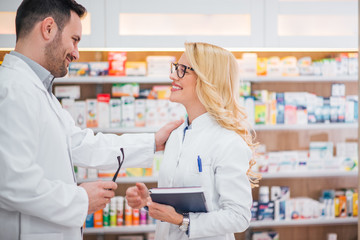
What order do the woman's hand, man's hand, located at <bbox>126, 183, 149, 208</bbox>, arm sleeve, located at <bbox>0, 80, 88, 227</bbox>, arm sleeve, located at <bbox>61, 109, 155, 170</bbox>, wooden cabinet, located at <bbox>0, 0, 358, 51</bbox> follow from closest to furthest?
1. arm sleeve, located at <bbox>0, 80, 88, 227</bbox>
2. the woman's hand
3. man's hand, located at <bbox>126, 183, 149, 208</bbox>
4. arm sleeve, located at <bbox>61, 109, 155, 170</bbox>
5. wooden cabinet, located at <bbox>0, 0, 358, 51</bbox>

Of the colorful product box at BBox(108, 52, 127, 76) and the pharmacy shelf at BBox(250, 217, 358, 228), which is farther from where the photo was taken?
the pharmacy shelf at BBox(250, 217, 358, 228)

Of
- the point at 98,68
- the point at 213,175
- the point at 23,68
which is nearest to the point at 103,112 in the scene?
the point at 98,68

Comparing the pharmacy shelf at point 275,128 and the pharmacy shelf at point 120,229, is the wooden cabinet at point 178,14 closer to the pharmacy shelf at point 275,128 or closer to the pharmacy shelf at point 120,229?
the pharmacy shelf at point 275,128

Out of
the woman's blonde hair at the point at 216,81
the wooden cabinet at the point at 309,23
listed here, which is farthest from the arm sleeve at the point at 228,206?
the wooden cabinet at the point at 309,23

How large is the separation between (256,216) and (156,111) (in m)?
1.62

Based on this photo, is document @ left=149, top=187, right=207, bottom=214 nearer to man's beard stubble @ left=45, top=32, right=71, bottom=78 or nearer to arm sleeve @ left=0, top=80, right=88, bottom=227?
arm sleeve @ left=0, top=80, right=88, bottom=227

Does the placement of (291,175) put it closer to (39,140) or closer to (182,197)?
(182,197)

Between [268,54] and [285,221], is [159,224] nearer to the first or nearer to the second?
[285,221]

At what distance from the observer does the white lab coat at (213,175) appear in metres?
1.89

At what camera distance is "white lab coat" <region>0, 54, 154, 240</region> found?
1613 millimetres

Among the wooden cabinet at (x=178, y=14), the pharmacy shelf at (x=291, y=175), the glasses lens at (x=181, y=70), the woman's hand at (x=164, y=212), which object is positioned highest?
the wooden cabinet at (x=178, y=14)

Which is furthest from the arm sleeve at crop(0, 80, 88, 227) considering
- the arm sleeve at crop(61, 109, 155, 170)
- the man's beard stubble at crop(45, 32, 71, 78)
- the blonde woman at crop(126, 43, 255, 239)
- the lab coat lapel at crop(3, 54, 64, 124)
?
the arm sleeve at crop(61, 109, 155, 170)

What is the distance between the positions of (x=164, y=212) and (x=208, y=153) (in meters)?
0.39

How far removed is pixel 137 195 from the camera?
206 cm
